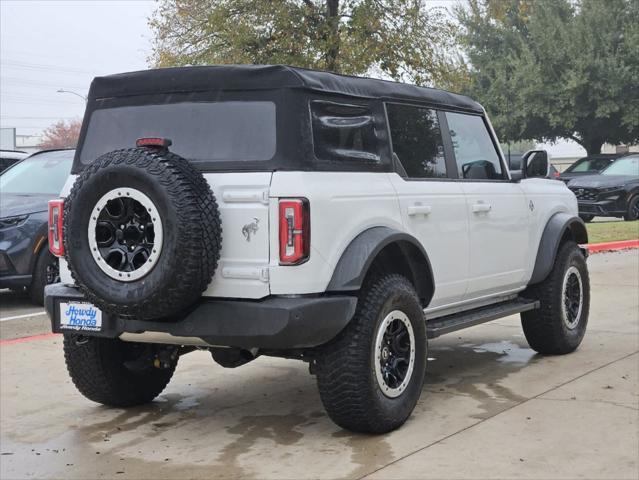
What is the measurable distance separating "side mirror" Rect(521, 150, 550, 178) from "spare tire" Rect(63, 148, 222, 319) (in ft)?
10.2

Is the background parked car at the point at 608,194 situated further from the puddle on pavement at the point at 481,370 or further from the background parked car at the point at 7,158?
A: the puddle on pavement at the point at 481,370

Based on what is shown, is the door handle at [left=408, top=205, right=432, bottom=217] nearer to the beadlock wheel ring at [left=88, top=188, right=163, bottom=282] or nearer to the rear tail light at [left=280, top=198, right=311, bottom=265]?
the rear tail light at [left=280, top=198, right=311, bottom=265]

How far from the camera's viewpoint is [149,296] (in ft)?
15.5

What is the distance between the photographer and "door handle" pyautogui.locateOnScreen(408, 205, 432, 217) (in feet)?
18.5

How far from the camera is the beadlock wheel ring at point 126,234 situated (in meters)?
4.73

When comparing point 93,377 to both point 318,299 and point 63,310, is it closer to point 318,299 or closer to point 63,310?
point 63,310

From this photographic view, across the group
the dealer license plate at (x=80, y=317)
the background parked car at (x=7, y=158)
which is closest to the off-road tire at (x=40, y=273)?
the background parked car at (x=7, y=158)

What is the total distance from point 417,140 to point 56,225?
7.25 ft

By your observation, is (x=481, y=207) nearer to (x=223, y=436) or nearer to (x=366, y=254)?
(x=366, y=254)

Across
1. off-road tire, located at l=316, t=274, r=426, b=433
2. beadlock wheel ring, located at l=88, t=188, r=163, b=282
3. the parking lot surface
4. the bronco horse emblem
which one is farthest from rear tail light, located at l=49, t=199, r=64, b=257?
off-road tire, located at l=316, t=274, r=426, b=433

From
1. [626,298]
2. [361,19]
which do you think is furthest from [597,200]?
[626,298]

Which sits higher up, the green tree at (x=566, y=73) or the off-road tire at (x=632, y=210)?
the green tree at (x=566, y=73)

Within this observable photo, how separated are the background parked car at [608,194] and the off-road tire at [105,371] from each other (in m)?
16.5

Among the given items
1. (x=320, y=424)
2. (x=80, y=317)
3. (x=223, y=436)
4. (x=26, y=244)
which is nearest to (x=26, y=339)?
(x=26, y=244)
